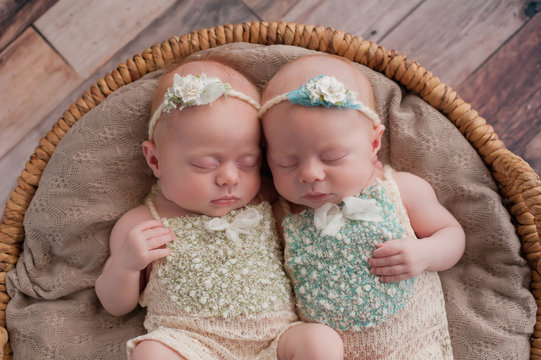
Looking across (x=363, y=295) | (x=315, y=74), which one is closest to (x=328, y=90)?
(x=315, y=74)

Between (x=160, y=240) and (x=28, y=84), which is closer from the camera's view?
(x=160, y=240)

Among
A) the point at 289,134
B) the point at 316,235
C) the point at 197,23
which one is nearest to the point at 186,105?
the point at 289,134

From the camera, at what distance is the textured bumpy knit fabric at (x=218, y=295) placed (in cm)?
146

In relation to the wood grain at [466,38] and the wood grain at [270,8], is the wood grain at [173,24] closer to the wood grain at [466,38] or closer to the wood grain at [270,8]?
the wood grain at [270,8]

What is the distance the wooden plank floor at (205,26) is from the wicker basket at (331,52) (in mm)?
488

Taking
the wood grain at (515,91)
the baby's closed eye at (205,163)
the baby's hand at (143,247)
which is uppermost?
the baby's closed eye at (205,163)

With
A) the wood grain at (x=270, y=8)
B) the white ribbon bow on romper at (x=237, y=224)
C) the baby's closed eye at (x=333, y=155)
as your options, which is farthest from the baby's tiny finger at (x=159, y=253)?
the wood grain at (x=270, y=8)

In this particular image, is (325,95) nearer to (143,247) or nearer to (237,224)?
(237,224)

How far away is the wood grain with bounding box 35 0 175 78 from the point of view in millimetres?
2289

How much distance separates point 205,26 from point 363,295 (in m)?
1.42

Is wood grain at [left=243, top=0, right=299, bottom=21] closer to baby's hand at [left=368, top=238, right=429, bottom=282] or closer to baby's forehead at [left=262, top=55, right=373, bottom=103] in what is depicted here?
baby's forehead at [left=262, top=55, right=373, bottom=103]

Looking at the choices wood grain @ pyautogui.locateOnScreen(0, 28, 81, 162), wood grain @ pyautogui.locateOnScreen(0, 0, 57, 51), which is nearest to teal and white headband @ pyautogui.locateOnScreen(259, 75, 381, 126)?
wood grain @ pyautogui.locateOnScreen(0, 28, 81, 162)

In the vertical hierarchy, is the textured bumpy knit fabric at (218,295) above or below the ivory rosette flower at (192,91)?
below

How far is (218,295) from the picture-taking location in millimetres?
1466
